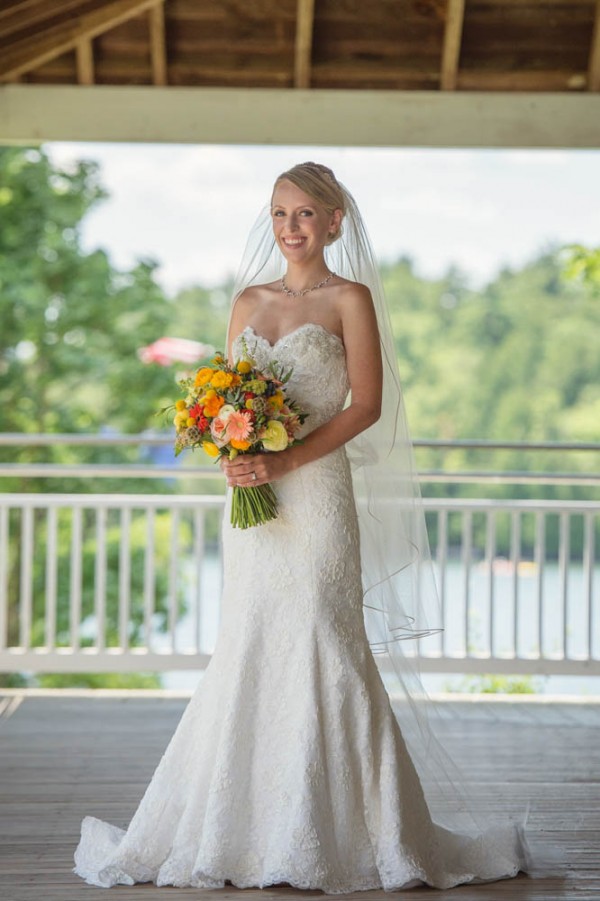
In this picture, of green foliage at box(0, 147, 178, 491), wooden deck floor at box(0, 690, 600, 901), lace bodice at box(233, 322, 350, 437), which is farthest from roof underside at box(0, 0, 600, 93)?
green foliage at box(0, 147, 178, 491)

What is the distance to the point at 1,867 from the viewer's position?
3322mm

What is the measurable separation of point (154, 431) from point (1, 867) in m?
13.0

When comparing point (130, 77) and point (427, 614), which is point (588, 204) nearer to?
point (130, 77)

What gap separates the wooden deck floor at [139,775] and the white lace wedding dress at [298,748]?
82mm

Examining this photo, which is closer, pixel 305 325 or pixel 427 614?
pixel 305 325

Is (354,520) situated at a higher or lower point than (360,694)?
higher

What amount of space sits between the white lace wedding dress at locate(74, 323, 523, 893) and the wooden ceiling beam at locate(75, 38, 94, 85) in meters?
2.79

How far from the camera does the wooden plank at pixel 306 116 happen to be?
5641mm

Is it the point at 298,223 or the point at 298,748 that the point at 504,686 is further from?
the point at 298,223

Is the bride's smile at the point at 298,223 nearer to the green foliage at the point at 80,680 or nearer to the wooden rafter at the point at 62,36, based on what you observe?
the wooden rafter at the point at 62,36

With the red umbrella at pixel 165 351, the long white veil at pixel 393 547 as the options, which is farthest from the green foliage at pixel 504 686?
the red umbrella at pixel 165 351

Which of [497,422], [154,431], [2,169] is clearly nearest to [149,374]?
[154,431]

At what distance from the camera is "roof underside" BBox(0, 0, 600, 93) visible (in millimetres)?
5680

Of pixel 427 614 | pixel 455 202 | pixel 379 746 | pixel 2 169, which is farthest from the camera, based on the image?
pixel 455 202
